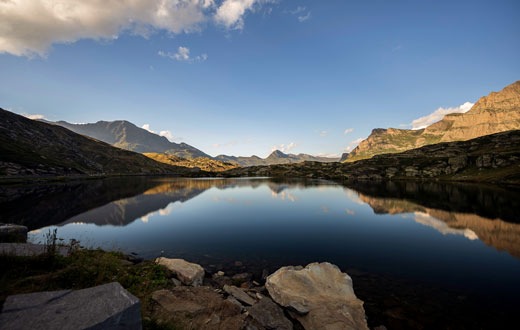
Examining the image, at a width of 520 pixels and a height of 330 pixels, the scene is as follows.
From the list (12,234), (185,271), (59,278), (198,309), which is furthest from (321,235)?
(12,234)

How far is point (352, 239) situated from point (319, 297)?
23.9 meters

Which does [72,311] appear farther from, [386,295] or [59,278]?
[386,295]

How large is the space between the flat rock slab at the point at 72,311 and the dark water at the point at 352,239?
18.0 meters

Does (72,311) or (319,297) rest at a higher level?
(72,311)

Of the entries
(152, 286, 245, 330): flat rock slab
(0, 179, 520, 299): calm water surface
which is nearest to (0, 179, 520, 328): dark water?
(0, 179, 520, 299): calm water surface

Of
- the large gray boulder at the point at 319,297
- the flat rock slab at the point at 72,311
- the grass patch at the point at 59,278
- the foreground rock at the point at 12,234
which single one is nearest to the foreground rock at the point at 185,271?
the grass patch at the point at 59,278

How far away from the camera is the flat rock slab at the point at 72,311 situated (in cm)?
654

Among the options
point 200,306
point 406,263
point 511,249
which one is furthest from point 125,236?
point 511,249

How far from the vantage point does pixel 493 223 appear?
49312mm

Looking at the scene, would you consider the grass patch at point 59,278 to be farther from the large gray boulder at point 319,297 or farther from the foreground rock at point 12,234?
the foreground rock at point 12,234

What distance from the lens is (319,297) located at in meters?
18.1

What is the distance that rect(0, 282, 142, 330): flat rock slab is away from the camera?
6539 millimetres

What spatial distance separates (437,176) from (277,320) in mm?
211741

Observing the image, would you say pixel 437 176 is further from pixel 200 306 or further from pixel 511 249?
pixel 200 306
